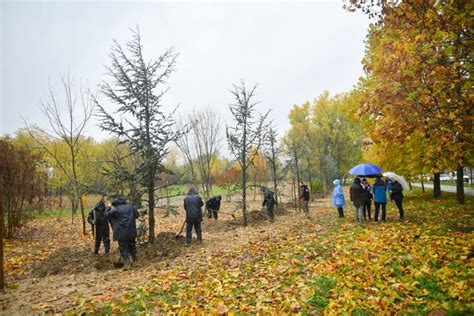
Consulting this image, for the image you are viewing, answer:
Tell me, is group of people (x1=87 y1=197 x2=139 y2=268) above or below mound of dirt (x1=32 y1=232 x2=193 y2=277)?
above

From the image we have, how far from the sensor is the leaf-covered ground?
12.2 feet

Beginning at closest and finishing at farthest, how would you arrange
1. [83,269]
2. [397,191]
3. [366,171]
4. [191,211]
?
[83,269] → [191,211] → [397,191] → [366,171]

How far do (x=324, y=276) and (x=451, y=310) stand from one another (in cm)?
194

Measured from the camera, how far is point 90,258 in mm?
8258

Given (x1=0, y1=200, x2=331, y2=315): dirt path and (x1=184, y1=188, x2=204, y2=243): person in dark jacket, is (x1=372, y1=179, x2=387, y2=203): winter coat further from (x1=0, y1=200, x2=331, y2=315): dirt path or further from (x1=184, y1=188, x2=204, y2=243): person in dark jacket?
(x1=184, y1=188, x2=204, y2=243): person in dark jacket

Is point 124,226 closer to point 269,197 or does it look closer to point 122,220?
point 122,220

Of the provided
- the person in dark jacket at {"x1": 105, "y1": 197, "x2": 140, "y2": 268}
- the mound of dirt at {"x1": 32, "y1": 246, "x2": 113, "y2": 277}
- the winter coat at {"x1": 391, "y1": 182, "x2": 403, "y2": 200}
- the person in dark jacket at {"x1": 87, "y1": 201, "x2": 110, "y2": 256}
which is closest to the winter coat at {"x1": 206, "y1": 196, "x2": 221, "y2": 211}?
the person in dark jacket at {"x1": 87, "y1": 201, "x2": 110, "y2": 256}

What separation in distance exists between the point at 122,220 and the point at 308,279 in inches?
210

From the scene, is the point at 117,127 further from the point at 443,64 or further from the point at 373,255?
the point at 443,64

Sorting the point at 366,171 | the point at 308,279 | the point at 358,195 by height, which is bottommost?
the point at 308,279

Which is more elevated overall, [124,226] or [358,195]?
[358,195]

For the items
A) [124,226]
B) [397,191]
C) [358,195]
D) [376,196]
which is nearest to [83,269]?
[124,226]

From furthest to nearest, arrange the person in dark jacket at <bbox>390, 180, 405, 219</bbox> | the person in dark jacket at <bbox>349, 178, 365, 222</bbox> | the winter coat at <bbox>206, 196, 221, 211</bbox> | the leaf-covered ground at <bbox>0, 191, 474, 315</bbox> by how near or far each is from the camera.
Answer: the winter coat at <bbox>206, 196, 221, 211</bbox>, the person in dark jacket at <bbox>349, 178, 365, 222</bbox>, the person in dark jacket at <bbox>390, 180, 405, 219</bbox>, the leaf-covered ground at <bbox>0, 191, 474, 315</bbox>

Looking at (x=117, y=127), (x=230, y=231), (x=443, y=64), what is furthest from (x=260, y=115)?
(x=443, y=64)
